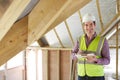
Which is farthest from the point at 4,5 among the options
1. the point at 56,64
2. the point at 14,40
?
the point at 56,64

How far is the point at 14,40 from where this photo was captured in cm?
205

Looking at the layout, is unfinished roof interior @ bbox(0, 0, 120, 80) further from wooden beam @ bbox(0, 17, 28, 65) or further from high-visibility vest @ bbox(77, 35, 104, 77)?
high-visibility vest @ bbox(77, 35, 104, 77)

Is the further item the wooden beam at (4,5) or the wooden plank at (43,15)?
the wooden plank at (43,15)

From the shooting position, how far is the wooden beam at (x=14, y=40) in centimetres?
199

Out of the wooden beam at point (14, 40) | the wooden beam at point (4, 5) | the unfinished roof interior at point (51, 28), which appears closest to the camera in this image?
the wooden beam at point (4, 5)

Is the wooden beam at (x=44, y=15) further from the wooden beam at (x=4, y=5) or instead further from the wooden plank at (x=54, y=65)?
the wooden plank at (x=54, y=65)

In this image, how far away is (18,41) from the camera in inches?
81.8

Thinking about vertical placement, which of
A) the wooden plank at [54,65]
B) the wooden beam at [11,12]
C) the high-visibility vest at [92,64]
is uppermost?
the wooden beam at [11,12]

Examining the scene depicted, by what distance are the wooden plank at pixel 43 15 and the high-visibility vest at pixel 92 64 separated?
55 centimetres

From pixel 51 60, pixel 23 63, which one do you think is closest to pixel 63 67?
pixel 51 60

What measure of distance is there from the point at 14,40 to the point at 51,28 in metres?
1.08

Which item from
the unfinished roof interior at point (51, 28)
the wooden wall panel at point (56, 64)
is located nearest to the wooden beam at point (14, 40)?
the unfinished roof interior at point (51, 28)

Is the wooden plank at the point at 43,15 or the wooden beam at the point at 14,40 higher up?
the wooden plank at the point at 43,15

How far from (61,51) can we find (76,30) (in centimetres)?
85
